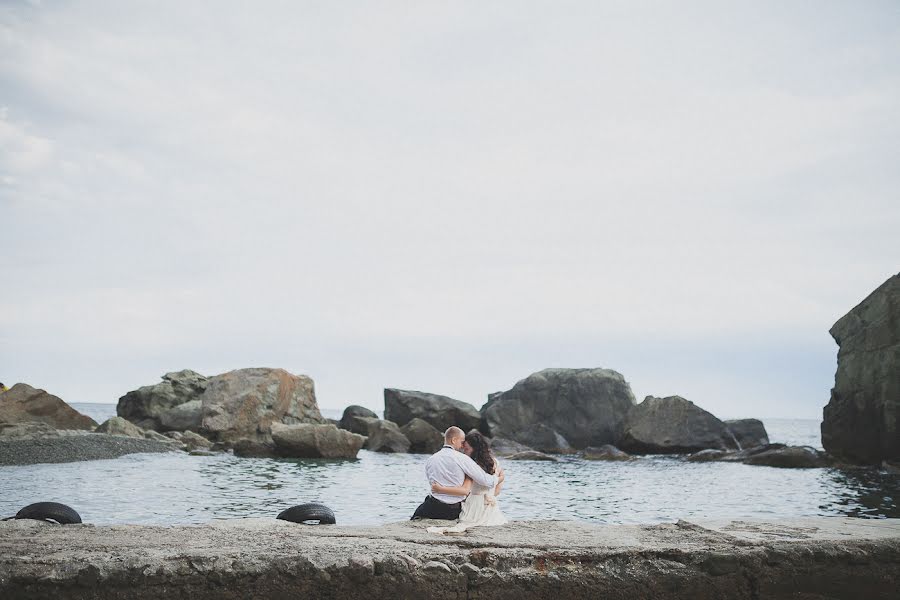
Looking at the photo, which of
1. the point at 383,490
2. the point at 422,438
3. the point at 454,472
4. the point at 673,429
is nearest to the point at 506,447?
the point at 422,438

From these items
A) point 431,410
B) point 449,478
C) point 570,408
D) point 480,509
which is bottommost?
point 480,509

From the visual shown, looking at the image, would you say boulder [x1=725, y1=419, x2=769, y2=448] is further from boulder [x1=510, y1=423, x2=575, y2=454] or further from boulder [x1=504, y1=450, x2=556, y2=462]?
boulder [x1=504, y1=450, x2=556, y2=462]

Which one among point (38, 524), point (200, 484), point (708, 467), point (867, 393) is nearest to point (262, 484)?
point (200, 484)

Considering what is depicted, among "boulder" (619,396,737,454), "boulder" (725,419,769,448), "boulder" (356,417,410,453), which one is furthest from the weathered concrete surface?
"boulder" (725,419,769,448)

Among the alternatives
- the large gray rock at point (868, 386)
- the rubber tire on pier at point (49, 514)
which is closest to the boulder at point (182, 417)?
the large gray rock at point (868, 386)

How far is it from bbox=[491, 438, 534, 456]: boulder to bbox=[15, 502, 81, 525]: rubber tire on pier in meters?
32.4

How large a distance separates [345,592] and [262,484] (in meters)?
16.5

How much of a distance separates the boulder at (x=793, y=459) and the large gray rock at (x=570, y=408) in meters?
10.9

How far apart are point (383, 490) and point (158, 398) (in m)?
26.6

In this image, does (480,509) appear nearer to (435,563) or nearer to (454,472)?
(454,472)

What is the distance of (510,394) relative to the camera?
4816 centimetres

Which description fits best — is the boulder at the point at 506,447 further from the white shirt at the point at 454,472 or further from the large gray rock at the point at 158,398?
the white shirt at the point at 454,472

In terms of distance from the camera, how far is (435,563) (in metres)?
6.29

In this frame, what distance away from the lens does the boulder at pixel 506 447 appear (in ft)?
133
